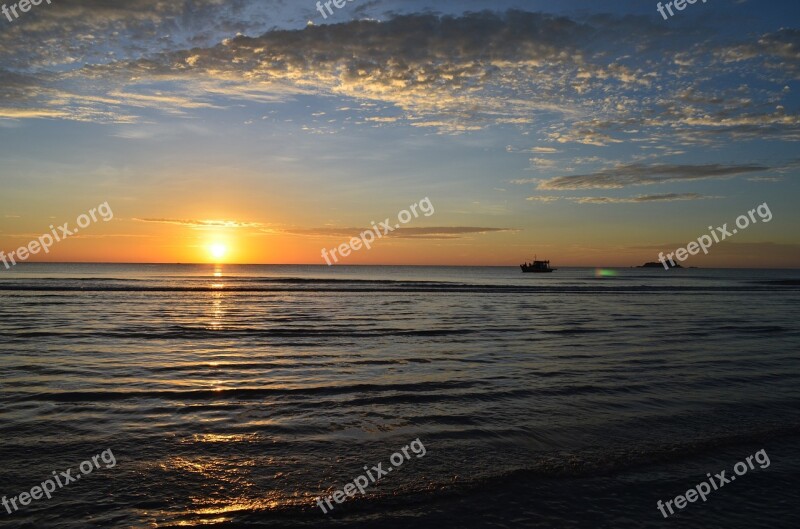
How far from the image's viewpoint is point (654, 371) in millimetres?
17000

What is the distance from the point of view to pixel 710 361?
61.9ft

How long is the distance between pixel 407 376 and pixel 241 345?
31.4 ft

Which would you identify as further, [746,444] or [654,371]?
[654,371]

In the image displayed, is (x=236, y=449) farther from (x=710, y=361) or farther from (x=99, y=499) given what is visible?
(x=710, y=361)

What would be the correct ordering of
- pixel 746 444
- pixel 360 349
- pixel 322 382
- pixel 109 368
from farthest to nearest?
pixel 360 349 < pixel 109 368 < pixel 322 382 < pixel 746 444

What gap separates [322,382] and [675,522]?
10165mm

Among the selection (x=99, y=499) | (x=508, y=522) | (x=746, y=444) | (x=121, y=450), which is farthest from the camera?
(x=746, y=444)

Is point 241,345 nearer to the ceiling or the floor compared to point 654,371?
nearer to the ceiling

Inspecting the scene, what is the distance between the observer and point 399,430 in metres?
10.7

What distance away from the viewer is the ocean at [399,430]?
7.28 metres

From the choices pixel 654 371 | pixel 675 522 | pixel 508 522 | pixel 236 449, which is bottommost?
pixel 654 371

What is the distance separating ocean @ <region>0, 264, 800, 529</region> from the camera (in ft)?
23.9

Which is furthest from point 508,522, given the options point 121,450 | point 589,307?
point 589,307

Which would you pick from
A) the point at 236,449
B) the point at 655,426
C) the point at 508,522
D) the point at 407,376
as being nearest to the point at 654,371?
the point at 655,426
